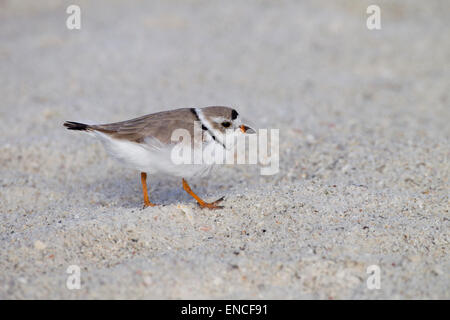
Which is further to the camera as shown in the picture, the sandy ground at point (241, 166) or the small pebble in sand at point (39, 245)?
the small pebble in sand at point (39, 245)

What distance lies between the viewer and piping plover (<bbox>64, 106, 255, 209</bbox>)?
3.92m

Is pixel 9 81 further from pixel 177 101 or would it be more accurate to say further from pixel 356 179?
pixel 356 179

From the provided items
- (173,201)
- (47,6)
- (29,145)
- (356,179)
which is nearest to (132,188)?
(173,201)

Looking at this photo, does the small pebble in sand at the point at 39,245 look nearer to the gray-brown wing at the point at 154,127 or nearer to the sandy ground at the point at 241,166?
the sandy ground at the point at 241,166

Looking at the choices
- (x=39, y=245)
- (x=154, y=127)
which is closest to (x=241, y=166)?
(x=154, y=127)

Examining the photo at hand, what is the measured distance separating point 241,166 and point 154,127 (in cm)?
180

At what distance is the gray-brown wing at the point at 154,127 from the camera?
3959 millimetres

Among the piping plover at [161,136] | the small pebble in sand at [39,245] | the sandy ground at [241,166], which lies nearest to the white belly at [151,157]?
the piping plover at [161,136]

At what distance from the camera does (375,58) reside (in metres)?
9.02

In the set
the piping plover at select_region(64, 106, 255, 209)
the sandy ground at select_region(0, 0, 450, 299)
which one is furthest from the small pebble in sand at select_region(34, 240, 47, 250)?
the piping plover at select_region(64, 106, 255, 209)

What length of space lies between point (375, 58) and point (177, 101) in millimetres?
3864

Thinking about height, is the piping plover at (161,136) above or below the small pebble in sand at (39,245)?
above

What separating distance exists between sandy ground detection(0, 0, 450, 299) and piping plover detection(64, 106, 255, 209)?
1.26 ft

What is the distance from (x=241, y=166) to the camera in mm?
5617
